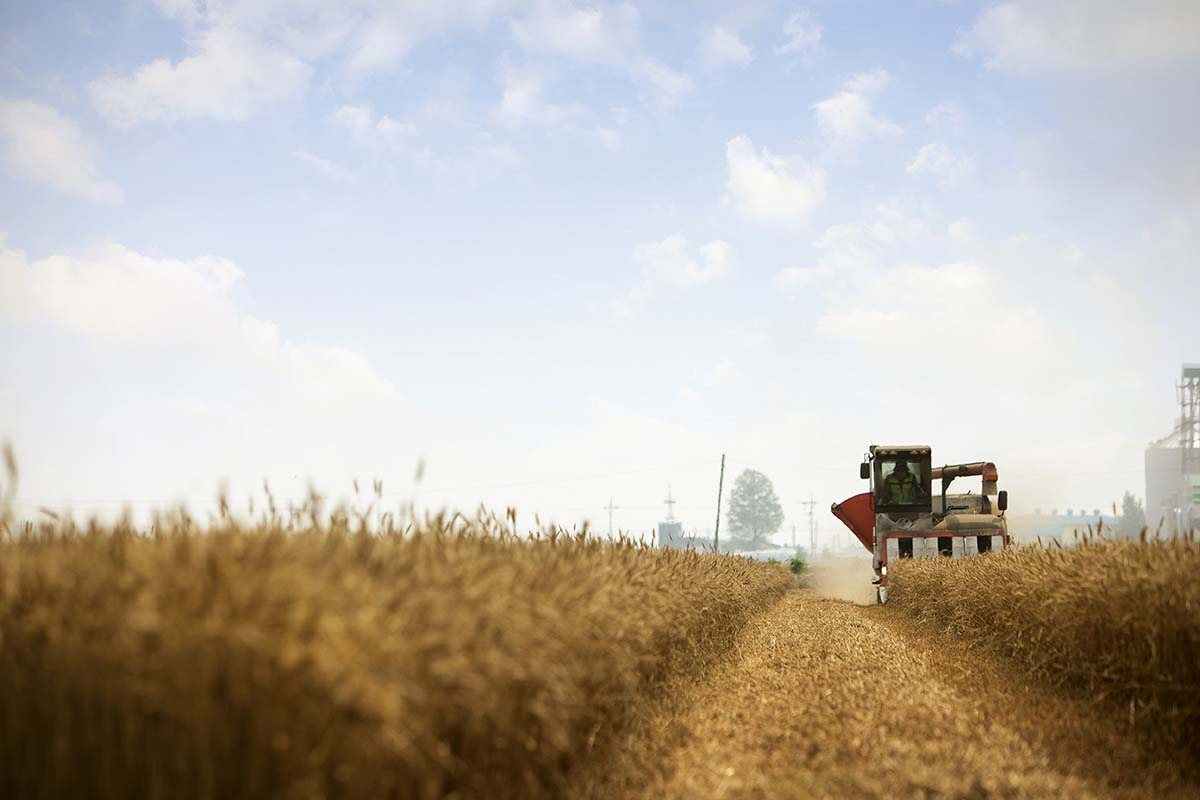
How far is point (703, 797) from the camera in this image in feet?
16.2

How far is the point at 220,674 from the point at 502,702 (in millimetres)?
1199

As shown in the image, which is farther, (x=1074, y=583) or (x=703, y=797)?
(x=1074, y=583)

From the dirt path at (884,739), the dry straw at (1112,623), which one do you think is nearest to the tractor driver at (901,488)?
the dry straw at (1112,623)

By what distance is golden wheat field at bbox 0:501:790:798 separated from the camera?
2.74m

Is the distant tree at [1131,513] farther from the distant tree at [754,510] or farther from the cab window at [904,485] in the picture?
the cab window at [904,485]

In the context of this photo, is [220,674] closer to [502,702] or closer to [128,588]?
[128,588]

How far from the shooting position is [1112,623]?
677 centimetres

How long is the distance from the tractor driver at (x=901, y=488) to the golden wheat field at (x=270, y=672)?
18.7 meters

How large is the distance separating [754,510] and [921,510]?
446 ft

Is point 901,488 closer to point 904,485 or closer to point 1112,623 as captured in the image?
point 904,485

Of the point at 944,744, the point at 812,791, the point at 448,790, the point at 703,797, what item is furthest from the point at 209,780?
the point at 944,744

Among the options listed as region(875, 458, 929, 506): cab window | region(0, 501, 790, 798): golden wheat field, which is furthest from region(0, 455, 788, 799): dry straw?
region(875, 458, 929, 506): cab window

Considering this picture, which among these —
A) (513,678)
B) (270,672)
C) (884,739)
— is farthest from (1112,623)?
(270,672)

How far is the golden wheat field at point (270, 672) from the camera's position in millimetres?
2738
